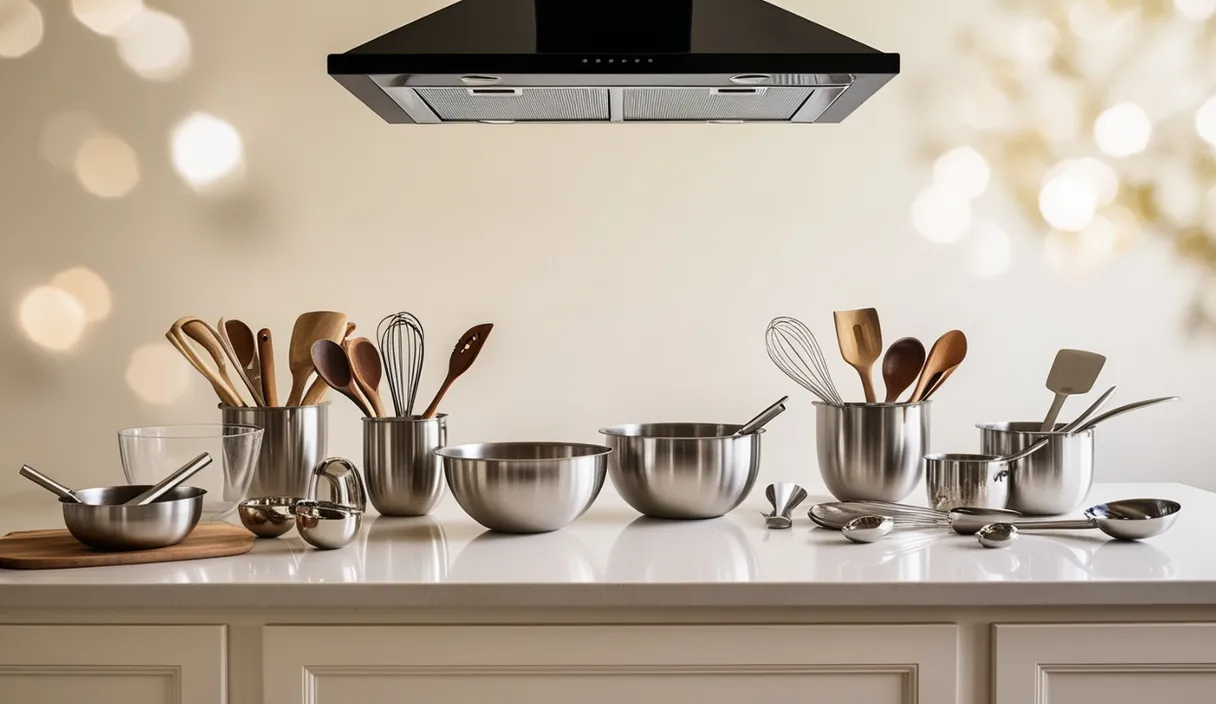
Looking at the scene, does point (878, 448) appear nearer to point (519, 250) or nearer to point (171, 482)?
point (519, 250)

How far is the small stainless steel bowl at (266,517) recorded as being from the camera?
4.08 ft

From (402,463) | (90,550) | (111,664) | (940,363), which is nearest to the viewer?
(111,664)

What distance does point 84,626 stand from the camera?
1.05 meters

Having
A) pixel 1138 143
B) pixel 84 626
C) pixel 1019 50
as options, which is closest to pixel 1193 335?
pixel 1138 143

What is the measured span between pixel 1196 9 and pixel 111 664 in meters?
2.09

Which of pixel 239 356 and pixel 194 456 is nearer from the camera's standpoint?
pixel 194 456

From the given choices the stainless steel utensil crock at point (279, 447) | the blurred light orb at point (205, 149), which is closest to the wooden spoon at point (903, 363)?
the stainless steel utensil crock at point (279, 447)

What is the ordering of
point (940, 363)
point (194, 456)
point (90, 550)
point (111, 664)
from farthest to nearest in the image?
1. point (940, 363)
2. point (194, 456)
3. point (90, 550)
4. point (111, 664)

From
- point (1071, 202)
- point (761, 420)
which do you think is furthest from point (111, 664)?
point (1071, 202)

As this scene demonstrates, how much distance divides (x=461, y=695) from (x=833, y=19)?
1.41 metres

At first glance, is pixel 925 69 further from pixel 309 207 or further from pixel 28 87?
pixel 28 87

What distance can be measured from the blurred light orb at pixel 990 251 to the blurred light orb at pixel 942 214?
3cm

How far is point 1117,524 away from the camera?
1.22 m

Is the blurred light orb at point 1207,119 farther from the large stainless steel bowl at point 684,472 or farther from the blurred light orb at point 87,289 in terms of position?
the blurred light orb at point 87,289
